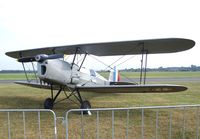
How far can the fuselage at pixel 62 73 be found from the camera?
311 inches

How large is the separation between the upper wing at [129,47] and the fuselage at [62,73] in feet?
2.49

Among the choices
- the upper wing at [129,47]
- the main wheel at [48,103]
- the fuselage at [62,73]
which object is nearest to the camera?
the fuselage at [62,73]

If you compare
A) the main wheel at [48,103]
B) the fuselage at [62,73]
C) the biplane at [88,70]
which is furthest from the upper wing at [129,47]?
the main wheel at [48,103]

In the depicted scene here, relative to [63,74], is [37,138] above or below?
below

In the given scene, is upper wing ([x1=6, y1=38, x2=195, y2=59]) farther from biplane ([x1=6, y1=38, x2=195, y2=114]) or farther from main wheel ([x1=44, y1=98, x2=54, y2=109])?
main wheel ([x1=44, y1=98, x2=54, y2=109])

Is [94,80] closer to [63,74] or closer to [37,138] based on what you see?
[63,74]

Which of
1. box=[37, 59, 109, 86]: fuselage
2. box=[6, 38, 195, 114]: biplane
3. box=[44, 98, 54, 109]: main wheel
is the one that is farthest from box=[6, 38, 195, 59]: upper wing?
box=[44, 98, 54, 109]: main wheel

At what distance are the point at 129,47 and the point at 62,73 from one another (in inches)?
107

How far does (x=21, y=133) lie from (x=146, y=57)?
199 inches

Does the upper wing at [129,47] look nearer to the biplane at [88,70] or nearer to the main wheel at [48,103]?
the biplane at [88,70]

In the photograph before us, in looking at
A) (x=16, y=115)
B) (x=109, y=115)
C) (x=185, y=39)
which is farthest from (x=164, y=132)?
(x=16, y=115)

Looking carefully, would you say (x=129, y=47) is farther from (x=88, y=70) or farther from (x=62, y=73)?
(x=62, y=73)

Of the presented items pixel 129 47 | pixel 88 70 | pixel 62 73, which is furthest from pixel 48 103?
pixel 129 47

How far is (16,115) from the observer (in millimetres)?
7910
